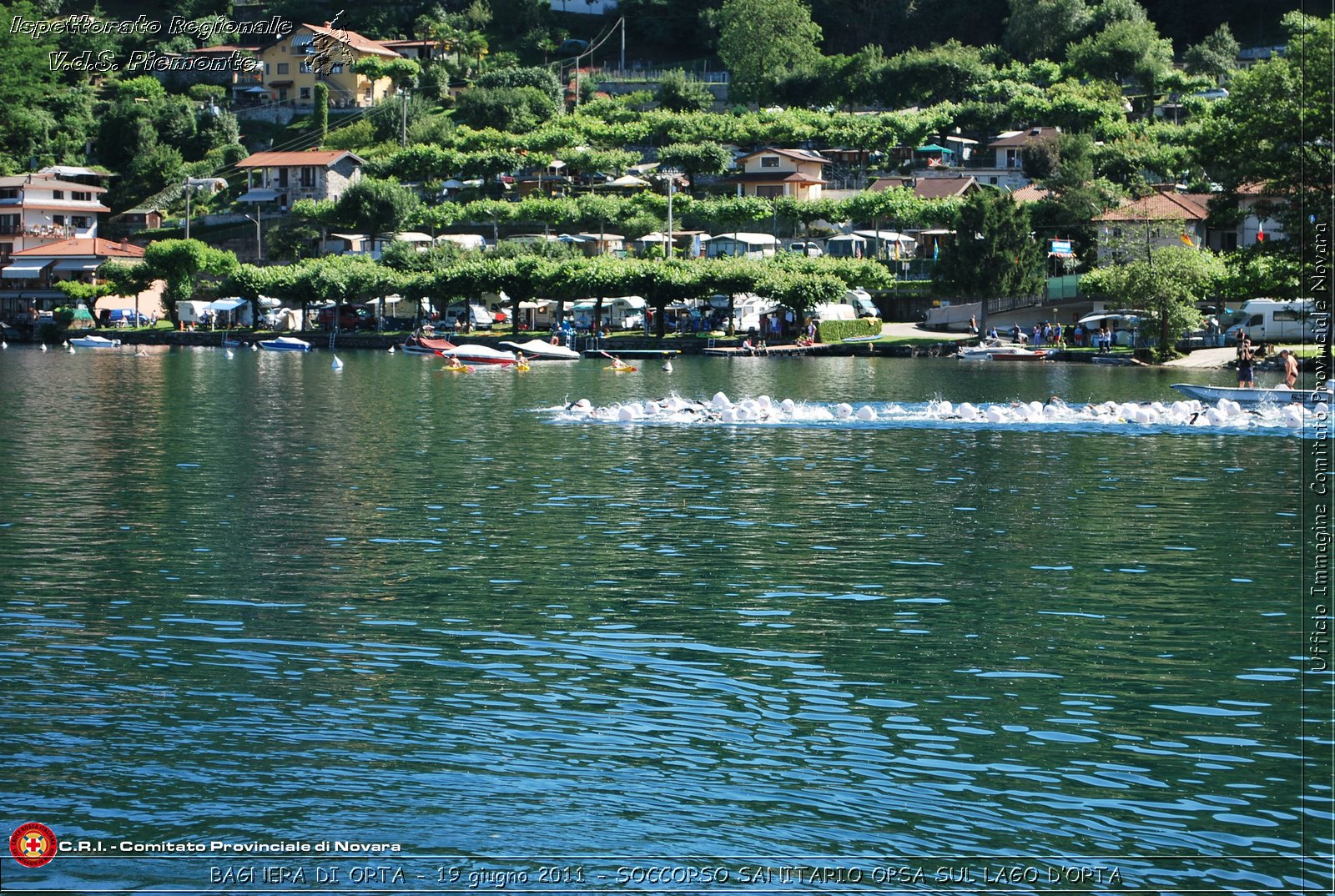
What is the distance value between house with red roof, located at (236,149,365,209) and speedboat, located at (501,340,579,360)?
181ft

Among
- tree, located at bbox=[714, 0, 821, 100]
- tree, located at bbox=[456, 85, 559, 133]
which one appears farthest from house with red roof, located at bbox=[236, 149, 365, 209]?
tree, located at bbox=[714, 0, 821, 100]

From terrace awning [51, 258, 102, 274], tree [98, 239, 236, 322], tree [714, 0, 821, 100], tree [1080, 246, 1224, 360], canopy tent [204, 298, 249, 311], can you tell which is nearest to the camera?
tree [1080, 246, 1224, 360]

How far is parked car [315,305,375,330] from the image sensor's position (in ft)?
392

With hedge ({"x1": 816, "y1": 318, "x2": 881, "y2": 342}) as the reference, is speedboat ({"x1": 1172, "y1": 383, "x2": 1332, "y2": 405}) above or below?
below

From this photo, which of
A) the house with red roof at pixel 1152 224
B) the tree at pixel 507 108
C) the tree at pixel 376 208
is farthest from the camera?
the tree at pixel 507 108

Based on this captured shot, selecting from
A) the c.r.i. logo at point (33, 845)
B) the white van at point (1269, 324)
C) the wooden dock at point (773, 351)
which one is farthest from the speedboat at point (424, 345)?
the c.r.i. logo at point (33, 845)

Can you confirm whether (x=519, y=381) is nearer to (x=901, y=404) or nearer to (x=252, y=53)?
(x=901, y=404)

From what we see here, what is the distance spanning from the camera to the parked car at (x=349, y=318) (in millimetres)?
119625

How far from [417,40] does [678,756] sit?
595 ft

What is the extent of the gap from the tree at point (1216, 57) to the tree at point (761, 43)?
136ft

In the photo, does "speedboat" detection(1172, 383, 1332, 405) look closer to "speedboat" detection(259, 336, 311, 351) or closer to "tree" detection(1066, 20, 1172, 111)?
"speedboat" detection(259, 336, 311, 351)

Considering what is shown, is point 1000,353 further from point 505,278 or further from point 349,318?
point 349,318

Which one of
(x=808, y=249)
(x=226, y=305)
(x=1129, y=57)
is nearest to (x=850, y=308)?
(x=808, y=249)

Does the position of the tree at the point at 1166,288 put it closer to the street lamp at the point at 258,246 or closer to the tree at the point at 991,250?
the tree at the point at 991,250
